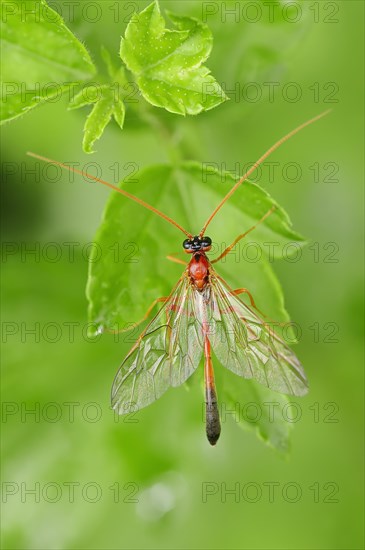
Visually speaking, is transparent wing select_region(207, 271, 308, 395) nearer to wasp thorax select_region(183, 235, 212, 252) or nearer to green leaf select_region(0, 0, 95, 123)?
wasp thorax select_region(183, 235, 212, 252)

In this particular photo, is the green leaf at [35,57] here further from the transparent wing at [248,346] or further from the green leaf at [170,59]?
the transparent wing at [248,346]

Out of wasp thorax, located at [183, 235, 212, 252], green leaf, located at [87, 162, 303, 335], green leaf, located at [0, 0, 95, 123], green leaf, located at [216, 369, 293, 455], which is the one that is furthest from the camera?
wasp thorax, located at [183, 235, 212, 252]

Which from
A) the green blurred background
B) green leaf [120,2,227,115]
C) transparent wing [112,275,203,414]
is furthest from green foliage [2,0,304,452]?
the green blurred background

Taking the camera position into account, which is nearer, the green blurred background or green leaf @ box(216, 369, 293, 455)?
green leaf @ box(216, 369, 293, 455)

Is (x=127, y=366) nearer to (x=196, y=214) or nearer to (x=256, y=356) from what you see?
(x=256, y=356)

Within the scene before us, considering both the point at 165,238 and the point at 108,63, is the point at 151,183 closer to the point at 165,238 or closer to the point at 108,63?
the point at 165,238

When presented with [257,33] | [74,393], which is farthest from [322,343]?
[257,33]

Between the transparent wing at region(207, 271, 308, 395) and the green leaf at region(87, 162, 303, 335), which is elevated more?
the green leaf at region(87, 162, 303, 335)
